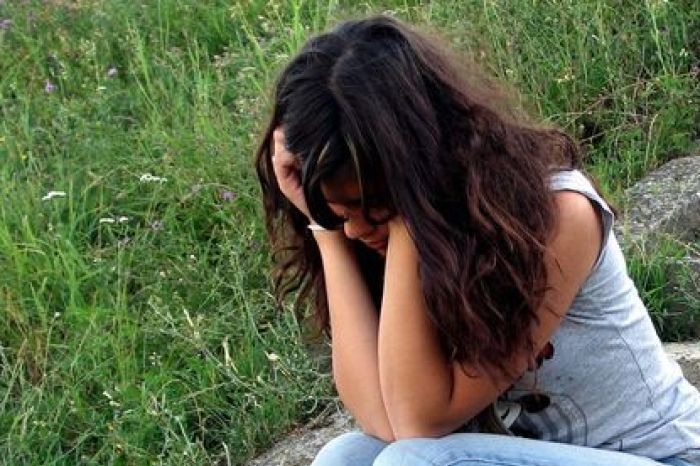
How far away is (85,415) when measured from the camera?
3.10m

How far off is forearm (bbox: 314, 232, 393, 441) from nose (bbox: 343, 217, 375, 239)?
0.12 meters

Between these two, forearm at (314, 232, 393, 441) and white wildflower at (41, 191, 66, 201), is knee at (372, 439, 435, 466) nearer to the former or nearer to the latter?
forearm at (314, 232, 393, 441)

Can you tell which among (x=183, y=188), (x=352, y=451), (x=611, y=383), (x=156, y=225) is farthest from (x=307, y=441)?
(x=611, y=383)

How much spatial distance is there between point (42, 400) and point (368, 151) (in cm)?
161

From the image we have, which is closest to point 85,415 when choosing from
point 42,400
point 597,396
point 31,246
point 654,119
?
point 42,400

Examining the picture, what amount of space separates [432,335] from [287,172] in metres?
0.36

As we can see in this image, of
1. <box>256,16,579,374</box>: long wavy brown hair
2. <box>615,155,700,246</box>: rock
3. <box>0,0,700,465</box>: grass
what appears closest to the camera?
<box>256,16,579,374</box>: long wavy brown hair

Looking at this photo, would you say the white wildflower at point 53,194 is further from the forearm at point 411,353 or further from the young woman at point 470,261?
the forearm at point 411,353

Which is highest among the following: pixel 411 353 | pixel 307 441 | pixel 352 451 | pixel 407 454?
pixel 411 353

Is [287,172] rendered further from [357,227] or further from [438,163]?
[438,163]

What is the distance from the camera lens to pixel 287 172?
81.6 inches

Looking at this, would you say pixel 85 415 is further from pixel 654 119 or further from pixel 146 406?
pixel 654 119

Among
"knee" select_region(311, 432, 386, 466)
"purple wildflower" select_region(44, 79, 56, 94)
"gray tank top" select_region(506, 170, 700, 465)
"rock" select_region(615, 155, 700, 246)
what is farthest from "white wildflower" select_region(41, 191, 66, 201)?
"gray tank top" select_region(506, 170, 700, 465)

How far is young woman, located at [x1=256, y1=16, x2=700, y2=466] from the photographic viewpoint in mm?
1851
